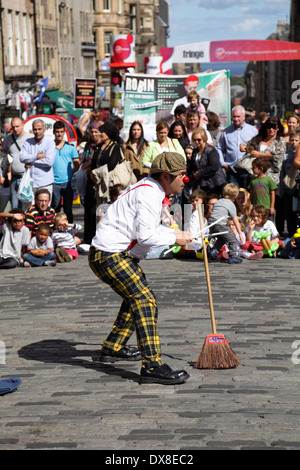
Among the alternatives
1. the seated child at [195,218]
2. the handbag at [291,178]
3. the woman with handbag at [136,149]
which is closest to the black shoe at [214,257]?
the seated child at [195,218]

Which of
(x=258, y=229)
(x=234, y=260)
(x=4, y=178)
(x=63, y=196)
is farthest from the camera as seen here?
(x=63, y=196)

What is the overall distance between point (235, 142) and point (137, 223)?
25.1ft

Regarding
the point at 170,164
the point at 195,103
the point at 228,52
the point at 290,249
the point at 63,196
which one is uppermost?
the point at 228,52

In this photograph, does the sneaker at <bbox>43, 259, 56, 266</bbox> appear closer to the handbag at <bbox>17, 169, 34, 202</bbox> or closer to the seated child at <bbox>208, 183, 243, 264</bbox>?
the handbag at <bbox>17, 169, 34, 202</bbox>

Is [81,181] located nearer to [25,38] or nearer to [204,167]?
[204,167]

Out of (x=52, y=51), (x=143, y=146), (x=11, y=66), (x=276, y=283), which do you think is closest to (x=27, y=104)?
(x=11, y=66)

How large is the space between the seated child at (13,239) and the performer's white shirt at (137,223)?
5932mm

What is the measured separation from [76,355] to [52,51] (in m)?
58.0

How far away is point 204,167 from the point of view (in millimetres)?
13172

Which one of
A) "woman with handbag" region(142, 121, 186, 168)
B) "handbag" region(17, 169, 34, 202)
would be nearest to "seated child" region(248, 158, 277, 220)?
"woman with handbag" region(142, 121, 186, 168)

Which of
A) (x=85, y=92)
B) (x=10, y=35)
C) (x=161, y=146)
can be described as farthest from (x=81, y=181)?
(x=10, y=35)

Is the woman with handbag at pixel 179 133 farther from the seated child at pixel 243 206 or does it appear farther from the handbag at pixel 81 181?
the handbag at pixel 81 181

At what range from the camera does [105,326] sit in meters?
8.81
